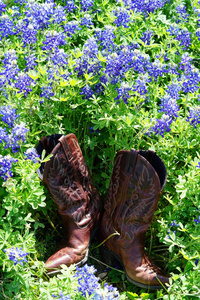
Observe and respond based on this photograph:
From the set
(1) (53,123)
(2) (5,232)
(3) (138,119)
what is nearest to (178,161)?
(3) (138,119)

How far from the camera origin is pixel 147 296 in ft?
9.02

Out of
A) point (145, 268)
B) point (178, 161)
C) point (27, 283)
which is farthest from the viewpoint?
point (178, 161)

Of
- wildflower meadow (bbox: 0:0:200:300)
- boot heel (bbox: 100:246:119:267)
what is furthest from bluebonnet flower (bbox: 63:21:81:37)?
boot heel (bbox: 100:246:119:267)

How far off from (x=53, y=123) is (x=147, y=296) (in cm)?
135

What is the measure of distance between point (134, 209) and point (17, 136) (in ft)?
2.84

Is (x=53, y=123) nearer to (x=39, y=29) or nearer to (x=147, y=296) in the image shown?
(x=39, y=29)

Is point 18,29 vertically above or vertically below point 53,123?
above

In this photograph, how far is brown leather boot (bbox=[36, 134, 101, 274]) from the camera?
9.27 feet

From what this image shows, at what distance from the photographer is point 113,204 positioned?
295 centimetres

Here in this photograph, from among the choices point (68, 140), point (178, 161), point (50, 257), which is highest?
point (68, 140)

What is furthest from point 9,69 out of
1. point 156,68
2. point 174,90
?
point 174,90

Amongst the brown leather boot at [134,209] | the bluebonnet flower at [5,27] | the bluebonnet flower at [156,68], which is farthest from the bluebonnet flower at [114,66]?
the bluebonnet flower at [5,27]

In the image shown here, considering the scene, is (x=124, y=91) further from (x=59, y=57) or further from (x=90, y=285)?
(x=90, y=285)

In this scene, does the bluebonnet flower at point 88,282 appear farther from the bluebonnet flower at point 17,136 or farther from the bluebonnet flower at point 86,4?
the bluebonnet flower at point 86,4
